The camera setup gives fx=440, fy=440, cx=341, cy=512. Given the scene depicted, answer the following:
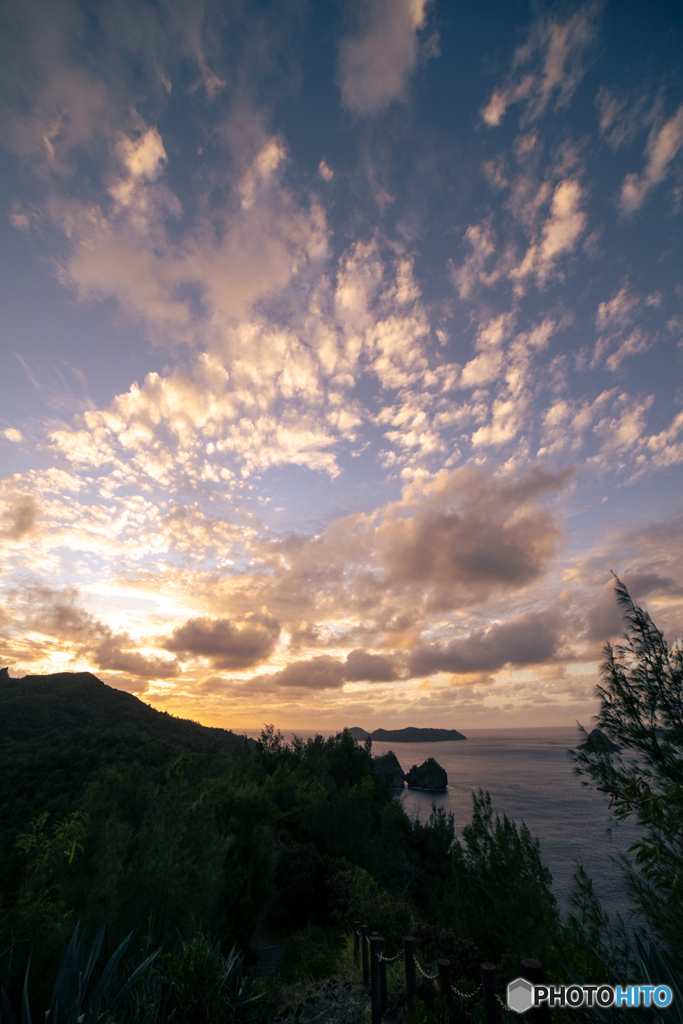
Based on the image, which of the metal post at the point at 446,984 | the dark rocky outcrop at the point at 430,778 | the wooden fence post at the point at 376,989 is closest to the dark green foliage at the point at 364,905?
the wooden fence post at the point at 376,989

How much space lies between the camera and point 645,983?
20.3ft

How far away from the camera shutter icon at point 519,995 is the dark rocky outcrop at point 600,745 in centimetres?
698

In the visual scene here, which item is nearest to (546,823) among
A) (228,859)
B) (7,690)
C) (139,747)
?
(139,747)


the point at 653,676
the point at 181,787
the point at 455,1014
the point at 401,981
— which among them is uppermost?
the point at 653,676

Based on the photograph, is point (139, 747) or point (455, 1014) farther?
point (139, 747)

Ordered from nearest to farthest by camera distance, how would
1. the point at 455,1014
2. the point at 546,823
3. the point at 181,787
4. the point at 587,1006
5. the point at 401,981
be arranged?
the point at 587,1006 < the point at 455,1014 < the point at 401,981 < the point at 181,787 < the point at 546,823

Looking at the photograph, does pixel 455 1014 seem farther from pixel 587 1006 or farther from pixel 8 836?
pixel 8 836

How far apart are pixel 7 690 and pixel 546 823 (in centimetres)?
8719

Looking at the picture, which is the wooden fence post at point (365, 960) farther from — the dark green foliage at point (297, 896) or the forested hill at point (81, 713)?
the forested hill at point (81, 713)

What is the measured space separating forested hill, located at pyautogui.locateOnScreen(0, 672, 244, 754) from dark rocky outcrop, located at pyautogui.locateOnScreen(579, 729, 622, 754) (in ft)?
158

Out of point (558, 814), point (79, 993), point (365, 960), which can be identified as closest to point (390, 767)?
point (558, 814)

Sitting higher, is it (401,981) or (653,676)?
(653,676)

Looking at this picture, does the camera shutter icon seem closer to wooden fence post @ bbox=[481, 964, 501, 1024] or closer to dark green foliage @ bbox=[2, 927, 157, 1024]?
wooden fence post @ bbox=[481, 964, 501, 1024]

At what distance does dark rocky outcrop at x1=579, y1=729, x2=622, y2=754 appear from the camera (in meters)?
A: 12.0
